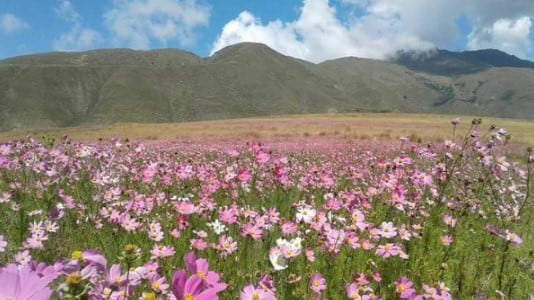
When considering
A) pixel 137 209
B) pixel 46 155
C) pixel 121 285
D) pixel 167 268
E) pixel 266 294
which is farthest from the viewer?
pixel 46 155

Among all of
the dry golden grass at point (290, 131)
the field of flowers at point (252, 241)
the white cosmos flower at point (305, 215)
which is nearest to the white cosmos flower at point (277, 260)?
the field of flowers at point (252, 241)

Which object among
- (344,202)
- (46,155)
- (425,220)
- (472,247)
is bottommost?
(472,247)

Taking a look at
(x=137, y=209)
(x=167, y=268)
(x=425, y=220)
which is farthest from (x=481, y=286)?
(x=137, y=209)

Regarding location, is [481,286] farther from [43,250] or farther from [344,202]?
[43,250]

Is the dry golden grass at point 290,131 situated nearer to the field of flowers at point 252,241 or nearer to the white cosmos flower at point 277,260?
the field of flowers at point 252,241

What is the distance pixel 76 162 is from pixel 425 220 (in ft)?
14.2

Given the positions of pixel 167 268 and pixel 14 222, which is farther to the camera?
pixel 14 222

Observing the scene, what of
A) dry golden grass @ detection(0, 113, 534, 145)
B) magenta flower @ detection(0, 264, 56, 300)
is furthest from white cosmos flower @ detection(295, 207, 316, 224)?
dry golden grass @ detection(0, 113, 534, 145)

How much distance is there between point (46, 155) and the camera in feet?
20.3

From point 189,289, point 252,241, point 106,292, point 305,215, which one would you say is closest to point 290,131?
point 252,241

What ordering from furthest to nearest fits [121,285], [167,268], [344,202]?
[344,202] → [167,268] → [121,285]

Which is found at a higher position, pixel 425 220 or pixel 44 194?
pixel 44 194

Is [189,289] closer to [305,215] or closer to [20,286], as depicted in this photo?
[20,286]

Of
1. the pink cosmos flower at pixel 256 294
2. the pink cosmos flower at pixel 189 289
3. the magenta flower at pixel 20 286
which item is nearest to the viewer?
the magenta flower at pixel 20 286
